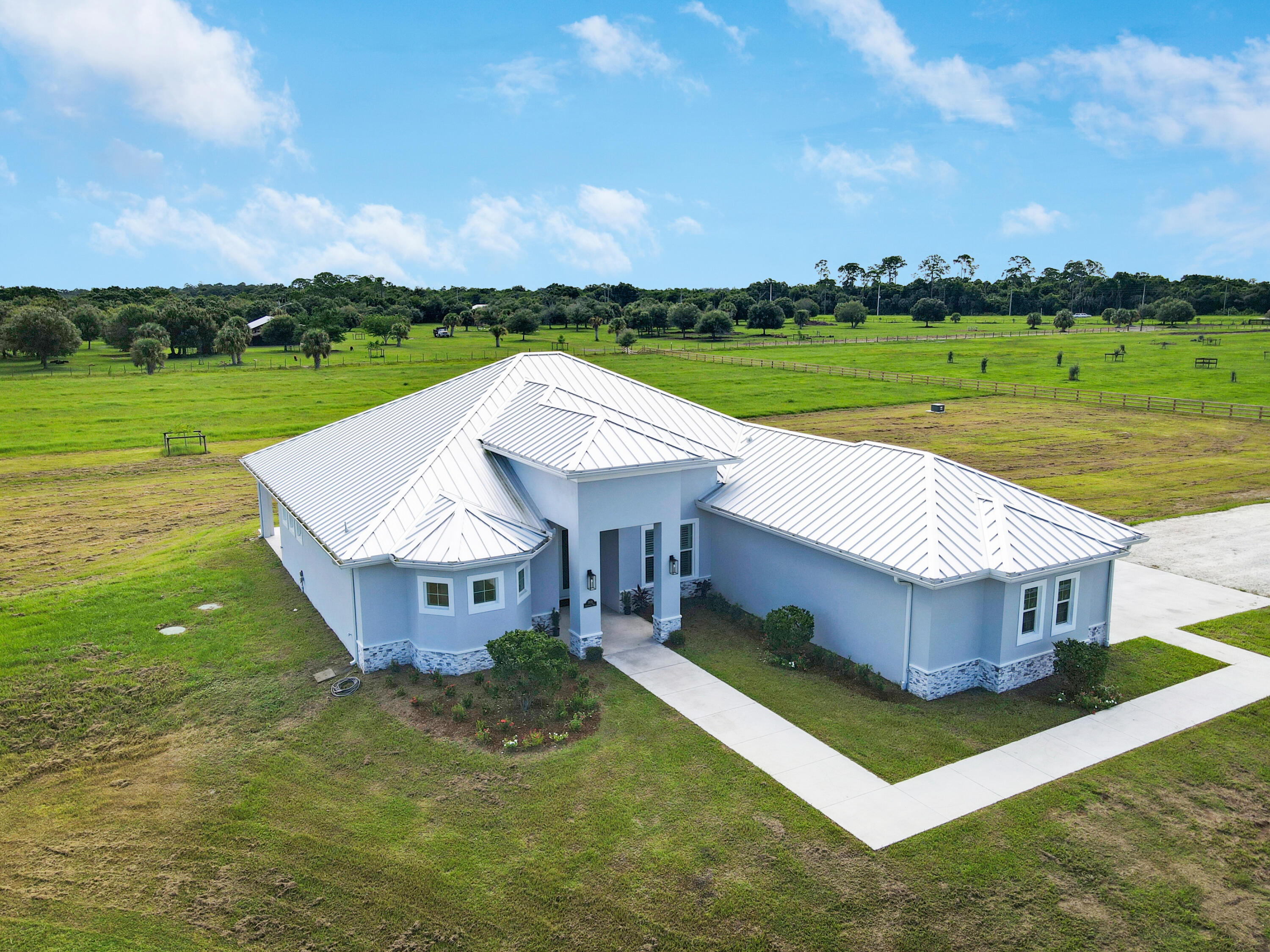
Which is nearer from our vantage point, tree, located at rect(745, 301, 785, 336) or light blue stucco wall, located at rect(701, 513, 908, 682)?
light blue stucco wall, located at rect(701, 513, 908, 682)

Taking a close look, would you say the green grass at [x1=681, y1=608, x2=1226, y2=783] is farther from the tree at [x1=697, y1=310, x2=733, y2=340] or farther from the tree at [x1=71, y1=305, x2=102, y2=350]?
the tree at [x1=71, y1=305, x2=102, y2=350]

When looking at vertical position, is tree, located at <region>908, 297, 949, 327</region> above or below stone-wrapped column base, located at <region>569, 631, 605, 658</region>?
above

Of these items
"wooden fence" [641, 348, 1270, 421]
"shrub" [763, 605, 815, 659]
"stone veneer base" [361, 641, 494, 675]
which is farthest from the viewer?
"wooden fence" [641, 348, 1270, 421]

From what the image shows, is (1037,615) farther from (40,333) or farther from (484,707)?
(40,333)

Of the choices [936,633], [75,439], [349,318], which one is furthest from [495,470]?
[349,318]

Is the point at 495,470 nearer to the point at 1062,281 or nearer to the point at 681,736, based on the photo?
the point at 681,736

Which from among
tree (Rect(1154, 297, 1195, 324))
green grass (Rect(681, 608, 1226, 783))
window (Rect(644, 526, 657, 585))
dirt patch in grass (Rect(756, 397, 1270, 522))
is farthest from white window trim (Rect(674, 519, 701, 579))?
tree (Rect(1154, 297, 1195, 324))

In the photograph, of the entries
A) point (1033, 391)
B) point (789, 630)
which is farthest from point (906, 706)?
point (1033, 391)
